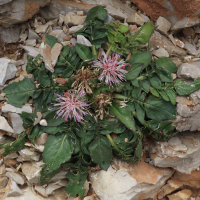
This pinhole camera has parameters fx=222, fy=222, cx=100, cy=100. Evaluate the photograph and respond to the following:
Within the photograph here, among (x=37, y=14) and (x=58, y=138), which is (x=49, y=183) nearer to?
(x=58, y=138)

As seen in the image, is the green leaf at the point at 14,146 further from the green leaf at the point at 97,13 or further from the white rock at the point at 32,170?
the green leaf at the point at 97,13

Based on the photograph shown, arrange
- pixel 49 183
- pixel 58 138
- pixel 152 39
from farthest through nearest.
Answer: pixel 152 39
pixel 49 183
pixel 58 138

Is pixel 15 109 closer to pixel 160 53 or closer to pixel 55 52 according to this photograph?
pixel 55 52

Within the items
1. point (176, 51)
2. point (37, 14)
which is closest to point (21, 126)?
point (37, 14)

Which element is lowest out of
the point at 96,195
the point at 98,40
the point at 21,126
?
the point at 96,195

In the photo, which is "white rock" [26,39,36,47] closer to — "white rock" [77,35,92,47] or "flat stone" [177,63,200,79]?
"white rock" [77,35,92,47]
